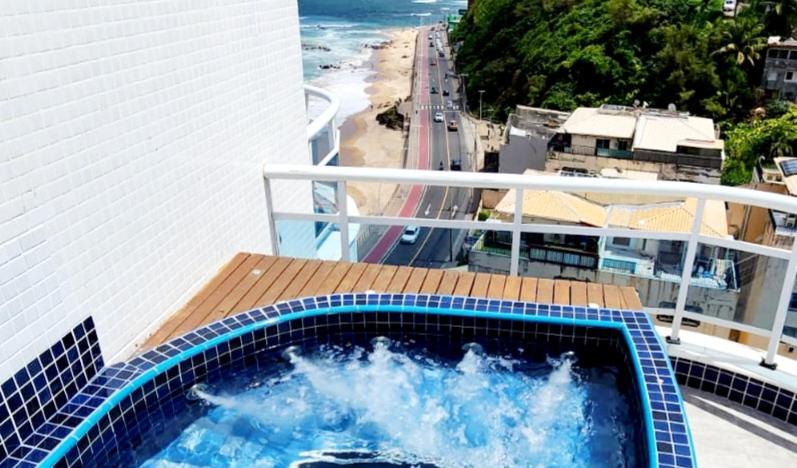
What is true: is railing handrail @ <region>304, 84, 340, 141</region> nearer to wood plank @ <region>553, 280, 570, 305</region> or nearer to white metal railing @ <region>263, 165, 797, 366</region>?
white metal railing @ <region>263, 165, 797, 366</region>

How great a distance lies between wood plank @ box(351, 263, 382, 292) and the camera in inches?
138

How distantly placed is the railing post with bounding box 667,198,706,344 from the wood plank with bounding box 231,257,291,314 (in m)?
2.32

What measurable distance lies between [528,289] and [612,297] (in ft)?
1.53

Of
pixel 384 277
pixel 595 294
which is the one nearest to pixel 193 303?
pixel 384 277

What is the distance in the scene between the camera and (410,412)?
3.04 meters

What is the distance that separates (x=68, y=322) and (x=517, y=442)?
2.03 metres

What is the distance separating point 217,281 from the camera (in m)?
3.62

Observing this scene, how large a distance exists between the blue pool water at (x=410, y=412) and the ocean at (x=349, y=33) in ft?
55.3

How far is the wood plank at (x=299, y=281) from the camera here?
3.43 meters

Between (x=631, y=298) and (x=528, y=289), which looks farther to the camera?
(x=528, y=289)

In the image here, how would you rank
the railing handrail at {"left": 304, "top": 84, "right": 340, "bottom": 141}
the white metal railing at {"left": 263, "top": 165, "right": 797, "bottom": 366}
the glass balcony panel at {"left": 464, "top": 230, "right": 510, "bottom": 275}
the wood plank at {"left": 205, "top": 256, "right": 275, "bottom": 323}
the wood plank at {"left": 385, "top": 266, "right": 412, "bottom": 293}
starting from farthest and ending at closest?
the railing handrail at {"left": 304, "top": 84, "right": 340, "bottom": 141}
the glass balcony panel at {"left": 464, "top": 230, "right": 510, "bottom": 275}
the wood plank at {"left": 385, "top": 266, "right": 412, "bottom": 293}
the wood plank at {"left": 205, "top": 256, "right": 275, "bottom": 323}
the white metal railing at {"left": 263, "top": 165, "right": 797, "bottom": 366}

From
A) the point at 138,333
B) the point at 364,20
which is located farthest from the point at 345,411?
the point at 364,20

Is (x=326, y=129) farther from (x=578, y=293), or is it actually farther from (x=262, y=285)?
(x=578, y=293)

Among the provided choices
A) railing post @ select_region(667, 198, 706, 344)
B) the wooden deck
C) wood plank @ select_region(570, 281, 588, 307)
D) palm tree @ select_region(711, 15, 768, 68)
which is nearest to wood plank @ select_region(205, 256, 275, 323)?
the wooden deck
